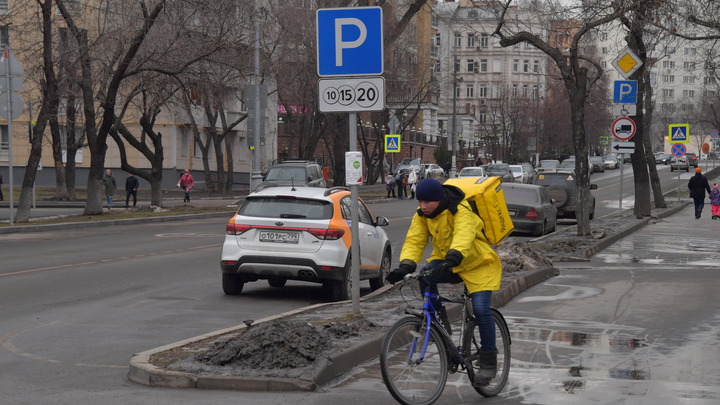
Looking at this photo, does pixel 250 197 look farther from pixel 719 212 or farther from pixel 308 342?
pixel 719 212

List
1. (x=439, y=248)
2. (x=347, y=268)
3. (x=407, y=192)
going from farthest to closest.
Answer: (x=407, y=192)
(x=347, y=268)
(x=439, y=248)

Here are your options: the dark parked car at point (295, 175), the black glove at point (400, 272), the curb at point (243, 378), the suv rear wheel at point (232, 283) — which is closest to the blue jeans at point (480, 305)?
the black glove at point (400, 272)

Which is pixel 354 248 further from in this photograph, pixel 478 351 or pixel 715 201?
pixel 715 201

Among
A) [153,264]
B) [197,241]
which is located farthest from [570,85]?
[153,264]

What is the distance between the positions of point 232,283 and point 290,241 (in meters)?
1.14

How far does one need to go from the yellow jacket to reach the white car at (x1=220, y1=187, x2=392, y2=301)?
6.57 m

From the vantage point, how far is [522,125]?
95250 mm

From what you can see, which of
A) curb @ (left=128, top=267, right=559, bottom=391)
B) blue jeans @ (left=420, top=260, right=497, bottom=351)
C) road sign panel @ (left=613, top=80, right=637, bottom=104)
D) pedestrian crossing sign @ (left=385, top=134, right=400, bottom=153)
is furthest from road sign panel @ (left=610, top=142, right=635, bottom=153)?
pedestrian crossing sign @ (left=385, top=134, right=400, bottom=153)

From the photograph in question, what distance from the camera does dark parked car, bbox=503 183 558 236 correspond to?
28625 mm

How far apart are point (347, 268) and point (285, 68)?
1624 inches

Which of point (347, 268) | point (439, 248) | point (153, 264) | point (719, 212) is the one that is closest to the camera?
point (439, 248)

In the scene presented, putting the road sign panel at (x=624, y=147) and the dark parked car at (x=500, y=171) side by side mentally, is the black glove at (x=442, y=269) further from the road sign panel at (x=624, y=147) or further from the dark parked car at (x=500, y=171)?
the dark parked car at (x=500, y=171)

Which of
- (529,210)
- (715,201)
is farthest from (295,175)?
(715,201)

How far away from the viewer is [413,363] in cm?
723
